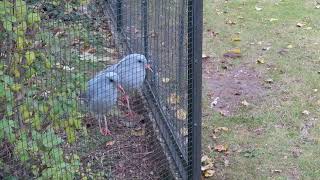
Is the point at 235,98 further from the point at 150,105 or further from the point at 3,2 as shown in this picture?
the point at 3,2

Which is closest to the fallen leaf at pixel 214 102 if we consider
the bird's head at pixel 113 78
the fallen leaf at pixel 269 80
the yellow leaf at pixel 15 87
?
the fallen leaf at pixel 269 80

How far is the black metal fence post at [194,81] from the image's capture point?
11.2ft

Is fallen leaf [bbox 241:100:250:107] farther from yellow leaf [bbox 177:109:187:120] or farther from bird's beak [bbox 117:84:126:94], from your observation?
yellow leaf [bbox 177:109:187:120]

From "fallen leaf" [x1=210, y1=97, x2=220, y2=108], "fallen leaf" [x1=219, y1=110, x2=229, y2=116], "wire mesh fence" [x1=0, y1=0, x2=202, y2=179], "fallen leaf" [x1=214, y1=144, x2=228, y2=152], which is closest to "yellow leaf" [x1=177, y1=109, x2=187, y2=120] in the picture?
"wire mesh fence" [x1=0, y1=0, x2=202, y2=179]

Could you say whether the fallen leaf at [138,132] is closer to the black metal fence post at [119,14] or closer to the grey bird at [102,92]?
the grey bird at [102,92]

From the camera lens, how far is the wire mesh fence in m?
3.05

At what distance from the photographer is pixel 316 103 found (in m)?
5.39

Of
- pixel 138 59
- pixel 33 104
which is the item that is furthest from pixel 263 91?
pixel 33 104

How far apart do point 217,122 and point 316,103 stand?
3.03 feet

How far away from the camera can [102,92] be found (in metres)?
3.98

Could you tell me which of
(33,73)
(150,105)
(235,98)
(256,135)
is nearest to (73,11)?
(33,73)

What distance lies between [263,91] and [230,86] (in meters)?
0.34

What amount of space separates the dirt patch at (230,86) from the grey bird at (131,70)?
1.16 meters

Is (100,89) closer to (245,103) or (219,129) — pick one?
(219,129)
